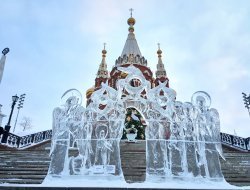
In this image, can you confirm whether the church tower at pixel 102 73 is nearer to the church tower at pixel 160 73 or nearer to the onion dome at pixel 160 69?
the church tower at pixel 160 73

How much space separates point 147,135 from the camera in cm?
778

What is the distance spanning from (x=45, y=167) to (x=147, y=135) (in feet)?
13.1

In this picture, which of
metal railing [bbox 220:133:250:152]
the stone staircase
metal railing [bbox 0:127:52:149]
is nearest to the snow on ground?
the stone staircase

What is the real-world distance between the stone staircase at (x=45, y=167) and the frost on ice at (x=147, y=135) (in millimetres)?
852

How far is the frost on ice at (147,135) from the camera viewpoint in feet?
24.0

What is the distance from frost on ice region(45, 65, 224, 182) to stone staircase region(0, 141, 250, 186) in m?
0.85

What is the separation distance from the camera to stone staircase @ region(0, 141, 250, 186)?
7.59 meters

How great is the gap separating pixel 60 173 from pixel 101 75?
3429 centimetres

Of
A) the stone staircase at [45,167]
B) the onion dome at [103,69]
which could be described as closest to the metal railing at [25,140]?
the stone staircase at [45,167]

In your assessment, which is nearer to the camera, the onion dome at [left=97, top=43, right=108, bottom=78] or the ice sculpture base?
the ice sculpture base

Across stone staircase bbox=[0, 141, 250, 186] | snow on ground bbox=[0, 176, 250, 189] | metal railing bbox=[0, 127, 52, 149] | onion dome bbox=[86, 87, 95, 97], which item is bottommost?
snow on ground bbox=[0, 176, 250, 189]

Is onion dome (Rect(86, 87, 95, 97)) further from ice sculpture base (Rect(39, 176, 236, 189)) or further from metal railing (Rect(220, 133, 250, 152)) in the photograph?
ice sculpture base (Rect(39, 176, 236, 189))

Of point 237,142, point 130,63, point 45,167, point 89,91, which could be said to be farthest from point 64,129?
point 89,91

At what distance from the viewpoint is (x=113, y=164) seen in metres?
7.39
